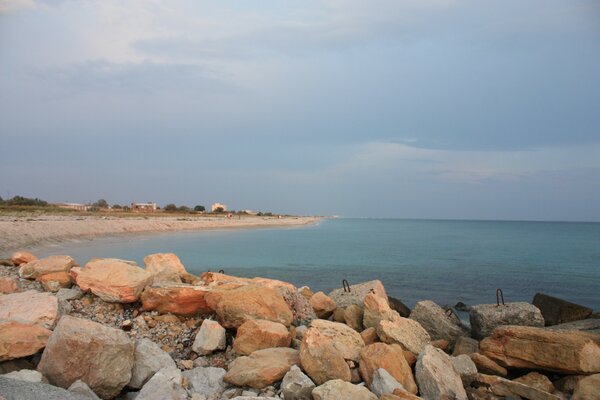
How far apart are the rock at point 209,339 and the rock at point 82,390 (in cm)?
200

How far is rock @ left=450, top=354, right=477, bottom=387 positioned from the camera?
637 centimetres

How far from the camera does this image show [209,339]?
23.2ft

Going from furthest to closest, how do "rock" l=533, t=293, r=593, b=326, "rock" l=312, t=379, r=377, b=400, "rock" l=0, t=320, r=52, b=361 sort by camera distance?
"rock" l=533, t=293, r=593, b=326 → "rock" l=0, t=320, r=52, b=361 → "rock" l=312, t=379, r=377, b=400

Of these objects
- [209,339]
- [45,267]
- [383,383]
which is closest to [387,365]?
[383,383]

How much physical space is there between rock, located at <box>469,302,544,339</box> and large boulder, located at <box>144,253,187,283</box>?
6564mm

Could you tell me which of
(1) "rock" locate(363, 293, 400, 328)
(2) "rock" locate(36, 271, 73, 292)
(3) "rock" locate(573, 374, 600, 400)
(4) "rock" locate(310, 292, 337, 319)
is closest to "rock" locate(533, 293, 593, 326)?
(3) "rock" locate(573, 374, 600, 400)

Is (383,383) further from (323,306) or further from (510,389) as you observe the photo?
(323,306)

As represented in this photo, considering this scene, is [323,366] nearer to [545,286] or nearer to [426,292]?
[426,292]

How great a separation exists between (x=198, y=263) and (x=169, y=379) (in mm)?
19994

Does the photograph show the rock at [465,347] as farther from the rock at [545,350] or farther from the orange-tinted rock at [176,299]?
the orange-tinted rock at [176,299]

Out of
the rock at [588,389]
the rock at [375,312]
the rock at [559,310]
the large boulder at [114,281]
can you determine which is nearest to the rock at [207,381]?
the large boulder at [114,281]

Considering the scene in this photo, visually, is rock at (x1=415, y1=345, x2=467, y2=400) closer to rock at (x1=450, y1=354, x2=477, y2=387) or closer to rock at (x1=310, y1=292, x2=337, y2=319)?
rock at (x1=450, y1=354, x2=477, y2=387)

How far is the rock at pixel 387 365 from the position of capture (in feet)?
19.9

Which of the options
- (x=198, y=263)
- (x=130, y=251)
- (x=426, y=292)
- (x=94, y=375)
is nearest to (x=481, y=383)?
(x=94, y=375)
